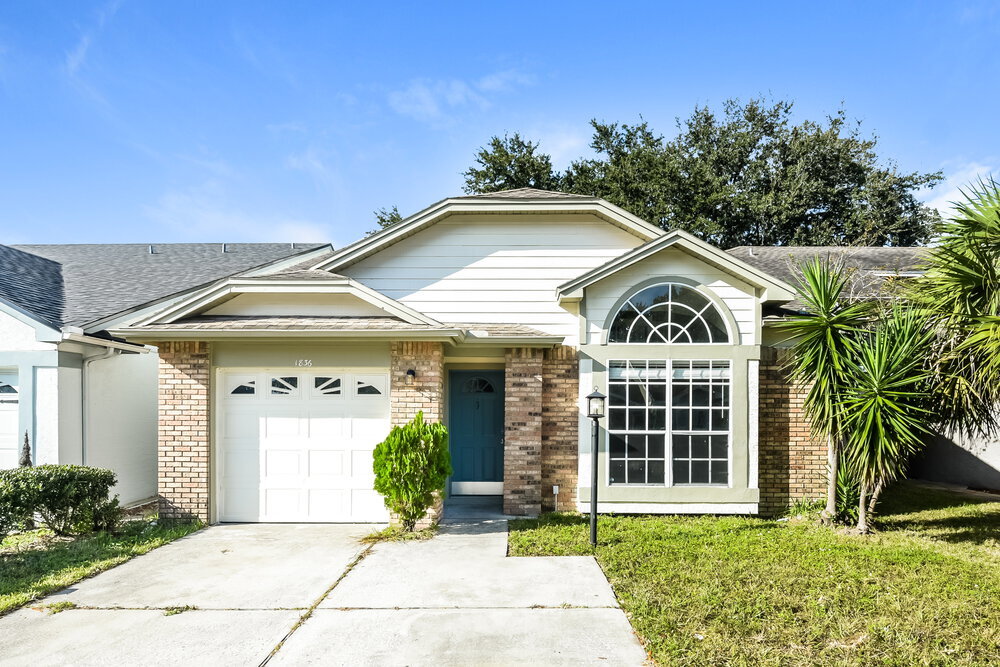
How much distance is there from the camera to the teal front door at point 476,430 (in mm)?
10203

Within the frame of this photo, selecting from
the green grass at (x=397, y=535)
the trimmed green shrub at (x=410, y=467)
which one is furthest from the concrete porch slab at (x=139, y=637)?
the trimmed green shrub at (x=410, y=467)

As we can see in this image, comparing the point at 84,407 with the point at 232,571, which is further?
the point at 84,407

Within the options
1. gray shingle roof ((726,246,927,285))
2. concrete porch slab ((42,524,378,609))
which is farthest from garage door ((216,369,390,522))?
gray shingle roof ((726,246,927,285))

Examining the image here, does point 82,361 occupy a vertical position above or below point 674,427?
above

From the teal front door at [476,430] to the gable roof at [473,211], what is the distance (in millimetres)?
2557

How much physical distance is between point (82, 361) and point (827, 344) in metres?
11.1

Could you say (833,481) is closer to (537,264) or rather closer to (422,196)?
(537,264)

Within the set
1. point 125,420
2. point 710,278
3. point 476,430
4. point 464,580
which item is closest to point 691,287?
point 710,278

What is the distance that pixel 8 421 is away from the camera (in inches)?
354

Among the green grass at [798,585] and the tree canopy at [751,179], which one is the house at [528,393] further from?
the tree canopy at [751,179]

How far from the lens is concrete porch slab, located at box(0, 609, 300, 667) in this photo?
4305 mm

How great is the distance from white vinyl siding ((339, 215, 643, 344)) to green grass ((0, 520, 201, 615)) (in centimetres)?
468

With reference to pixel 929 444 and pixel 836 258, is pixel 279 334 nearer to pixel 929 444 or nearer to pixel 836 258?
pixel 836 258

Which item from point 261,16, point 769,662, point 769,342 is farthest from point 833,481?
point 261,16
